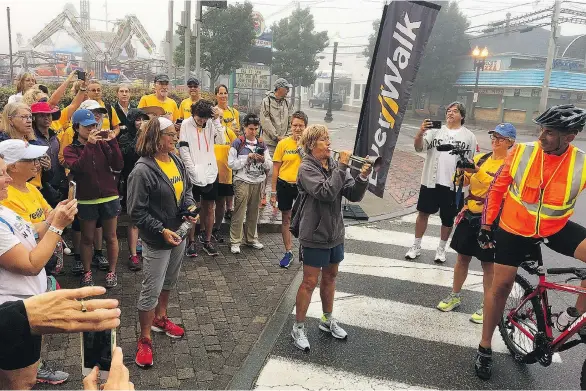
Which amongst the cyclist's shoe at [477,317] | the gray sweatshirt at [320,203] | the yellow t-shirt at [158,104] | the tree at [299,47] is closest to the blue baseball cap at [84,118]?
the yellow t-shirt at [158,104]

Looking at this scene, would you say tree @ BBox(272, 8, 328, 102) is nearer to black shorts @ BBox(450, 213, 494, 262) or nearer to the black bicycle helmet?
black shorts @ BBox(450, 213, 494, 262)

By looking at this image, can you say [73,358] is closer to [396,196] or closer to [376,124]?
[376,124]

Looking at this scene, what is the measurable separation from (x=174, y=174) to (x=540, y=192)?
2946 mm

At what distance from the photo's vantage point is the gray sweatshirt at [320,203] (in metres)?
3.66

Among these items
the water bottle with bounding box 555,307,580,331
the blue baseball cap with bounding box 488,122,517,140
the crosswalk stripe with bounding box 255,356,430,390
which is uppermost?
the blue baseball cap with bounding box 488,122,517,140

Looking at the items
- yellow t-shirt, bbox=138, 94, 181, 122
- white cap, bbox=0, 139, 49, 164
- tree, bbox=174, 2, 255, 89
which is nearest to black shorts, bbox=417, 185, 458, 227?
yellow t-shirt, bbox=138, 94, 181, 122

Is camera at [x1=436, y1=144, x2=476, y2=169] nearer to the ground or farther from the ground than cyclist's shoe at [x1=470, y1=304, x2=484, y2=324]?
farther from the ground

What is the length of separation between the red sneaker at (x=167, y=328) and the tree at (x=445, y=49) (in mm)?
37650

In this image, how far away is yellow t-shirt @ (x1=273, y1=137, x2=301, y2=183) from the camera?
577cm

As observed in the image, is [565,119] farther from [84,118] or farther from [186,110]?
[186,110]

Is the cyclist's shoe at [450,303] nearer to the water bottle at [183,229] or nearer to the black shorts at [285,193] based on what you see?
the black shorts at [285,193]

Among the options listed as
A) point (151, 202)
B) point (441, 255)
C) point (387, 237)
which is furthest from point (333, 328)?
point (387, 237)

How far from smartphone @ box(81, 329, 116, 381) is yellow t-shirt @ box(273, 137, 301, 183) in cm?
434

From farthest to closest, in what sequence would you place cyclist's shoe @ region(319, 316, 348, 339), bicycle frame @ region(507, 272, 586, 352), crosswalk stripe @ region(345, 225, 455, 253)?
crosswalk stripe @ region(345, 225, 455, 253) < cyclist's shoe @ region(319, 316, 348, 339) < bicycle frame @ region(507, 272, 586, 352)
